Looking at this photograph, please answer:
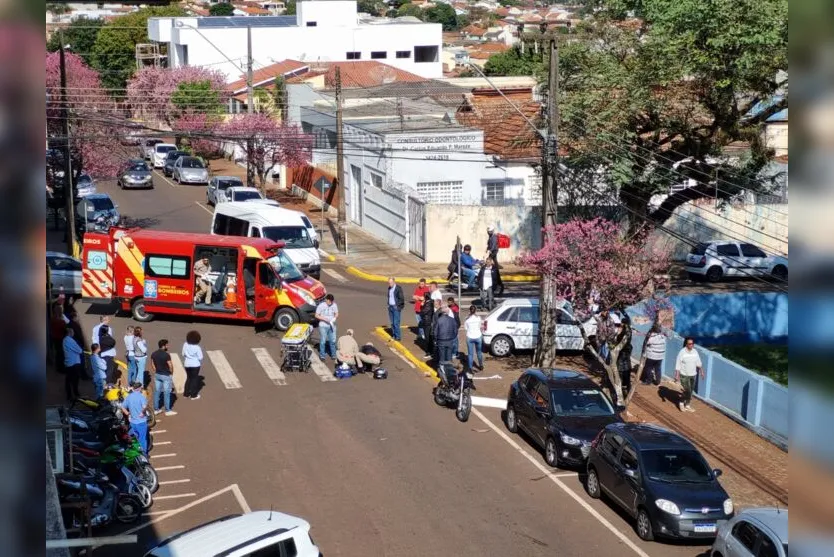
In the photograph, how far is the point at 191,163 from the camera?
58312 mm

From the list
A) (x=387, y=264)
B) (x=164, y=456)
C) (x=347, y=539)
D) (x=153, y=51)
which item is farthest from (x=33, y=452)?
(x=153, y=51)

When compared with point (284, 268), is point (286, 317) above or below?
below

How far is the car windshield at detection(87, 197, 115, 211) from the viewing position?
138ft

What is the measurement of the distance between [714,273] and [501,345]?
1423 cm

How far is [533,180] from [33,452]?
40.4 m

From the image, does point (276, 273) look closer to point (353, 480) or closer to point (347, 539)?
point (353, 480)

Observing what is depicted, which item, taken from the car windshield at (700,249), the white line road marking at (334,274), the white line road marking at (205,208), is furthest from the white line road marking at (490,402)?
the white line road marking at (205,208)

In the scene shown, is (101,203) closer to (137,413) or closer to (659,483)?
(137,413)

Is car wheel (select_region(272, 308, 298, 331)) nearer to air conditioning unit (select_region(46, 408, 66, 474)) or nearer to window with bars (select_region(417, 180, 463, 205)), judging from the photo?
air conditioning unit (select_region(46, 408, 66, 474))

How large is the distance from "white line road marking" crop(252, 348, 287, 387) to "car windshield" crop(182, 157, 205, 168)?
33.5 meters

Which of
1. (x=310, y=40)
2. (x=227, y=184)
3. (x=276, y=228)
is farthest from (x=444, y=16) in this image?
(x=276, y=228)

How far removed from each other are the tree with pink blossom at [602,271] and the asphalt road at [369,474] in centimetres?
275

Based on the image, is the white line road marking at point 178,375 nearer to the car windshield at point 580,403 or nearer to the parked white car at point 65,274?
the parked white car at point 65,274

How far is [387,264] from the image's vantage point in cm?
3794
